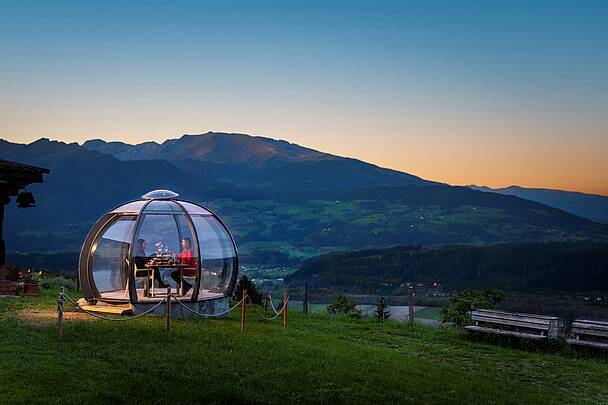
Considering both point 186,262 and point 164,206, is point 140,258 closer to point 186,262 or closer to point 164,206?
point 186,262

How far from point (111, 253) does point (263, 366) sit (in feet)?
27.8

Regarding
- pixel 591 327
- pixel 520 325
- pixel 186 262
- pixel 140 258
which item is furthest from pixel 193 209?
pixel 591 327

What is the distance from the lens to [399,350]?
586 inches

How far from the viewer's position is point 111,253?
17.9 m

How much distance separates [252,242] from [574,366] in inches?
6446

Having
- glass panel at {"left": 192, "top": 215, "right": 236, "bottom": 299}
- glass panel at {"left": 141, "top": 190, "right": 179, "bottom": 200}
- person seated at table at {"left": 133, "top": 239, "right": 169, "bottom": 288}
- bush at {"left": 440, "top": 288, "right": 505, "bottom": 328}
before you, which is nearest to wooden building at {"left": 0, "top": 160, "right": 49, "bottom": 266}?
glass panel at {"left": 141, "top": 190, "right": 179, "bottom": 200}

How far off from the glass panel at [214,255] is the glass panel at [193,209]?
6.1 inches

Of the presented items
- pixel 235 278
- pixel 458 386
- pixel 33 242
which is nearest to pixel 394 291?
pixel 235 278

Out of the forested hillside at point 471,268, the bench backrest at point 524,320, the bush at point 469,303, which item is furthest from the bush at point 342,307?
the forested hillside at point 471,268

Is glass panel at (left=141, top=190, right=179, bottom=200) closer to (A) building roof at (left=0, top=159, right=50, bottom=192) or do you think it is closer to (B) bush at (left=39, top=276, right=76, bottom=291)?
(A) building roof at (left=0, top=159, right=50, bottom=192)

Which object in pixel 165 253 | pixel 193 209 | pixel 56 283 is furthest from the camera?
pixel 56 283

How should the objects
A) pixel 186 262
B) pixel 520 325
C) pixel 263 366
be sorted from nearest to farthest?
pixel 263 366 → pixel 520 325 → pixel 186 262

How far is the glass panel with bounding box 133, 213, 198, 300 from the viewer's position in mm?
17109

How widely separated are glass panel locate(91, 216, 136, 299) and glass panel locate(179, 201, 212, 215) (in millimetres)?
1587
